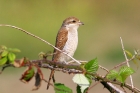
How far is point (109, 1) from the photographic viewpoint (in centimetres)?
2116

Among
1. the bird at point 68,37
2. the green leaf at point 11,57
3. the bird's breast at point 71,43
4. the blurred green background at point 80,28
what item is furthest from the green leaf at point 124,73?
the blurred green background at point 80,28

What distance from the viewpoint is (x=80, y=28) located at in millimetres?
16781

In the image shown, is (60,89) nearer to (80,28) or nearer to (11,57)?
(11,57)

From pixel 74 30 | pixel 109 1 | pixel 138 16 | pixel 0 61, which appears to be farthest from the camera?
pixel 109 1

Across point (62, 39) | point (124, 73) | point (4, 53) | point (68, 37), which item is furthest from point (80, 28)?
point (4, 53)

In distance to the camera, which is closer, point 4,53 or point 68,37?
point 4,53

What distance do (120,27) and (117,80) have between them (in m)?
16.6

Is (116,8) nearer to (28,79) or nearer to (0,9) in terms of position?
(0,9)

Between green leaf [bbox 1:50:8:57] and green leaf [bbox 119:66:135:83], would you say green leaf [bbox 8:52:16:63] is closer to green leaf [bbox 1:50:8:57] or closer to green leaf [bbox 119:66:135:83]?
green leaf [bbox 1:50:8:57]

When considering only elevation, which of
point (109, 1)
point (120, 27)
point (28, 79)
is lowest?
point (28, 79)

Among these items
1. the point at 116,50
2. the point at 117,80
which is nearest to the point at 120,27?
the point at 116,50

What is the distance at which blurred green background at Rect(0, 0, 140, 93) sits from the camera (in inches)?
545

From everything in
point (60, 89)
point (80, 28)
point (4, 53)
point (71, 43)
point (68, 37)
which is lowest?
point (60, 89)

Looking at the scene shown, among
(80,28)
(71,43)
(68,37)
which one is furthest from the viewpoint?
(80,28)
